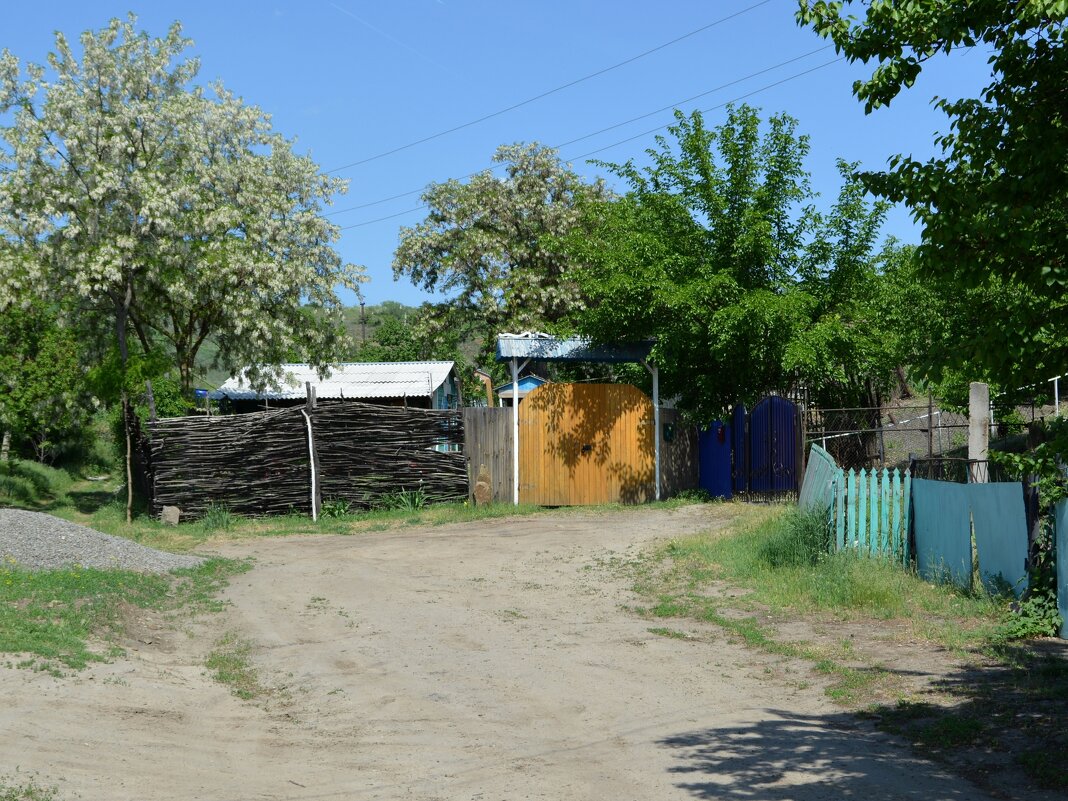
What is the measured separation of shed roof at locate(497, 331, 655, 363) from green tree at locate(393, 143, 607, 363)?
14203mm

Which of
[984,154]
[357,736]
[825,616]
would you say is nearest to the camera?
[984,154]

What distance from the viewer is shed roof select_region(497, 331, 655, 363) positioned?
20844 millimetres

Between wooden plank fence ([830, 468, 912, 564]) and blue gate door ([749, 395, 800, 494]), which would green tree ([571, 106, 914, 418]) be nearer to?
blue gate door ([749, 395, 800, 494])

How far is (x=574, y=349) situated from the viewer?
2105 centimetres

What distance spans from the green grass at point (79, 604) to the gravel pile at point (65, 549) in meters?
0.34

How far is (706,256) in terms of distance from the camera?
20.7 meters

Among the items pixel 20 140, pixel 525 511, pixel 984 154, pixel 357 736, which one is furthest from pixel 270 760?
pixel 20 140

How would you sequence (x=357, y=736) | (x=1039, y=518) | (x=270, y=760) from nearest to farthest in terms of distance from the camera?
(x=270, y=760) < (x=357, y=736) < (x=1039, y=518)

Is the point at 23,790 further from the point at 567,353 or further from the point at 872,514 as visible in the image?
the point at 567,353

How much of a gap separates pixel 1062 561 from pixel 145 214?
18309mm

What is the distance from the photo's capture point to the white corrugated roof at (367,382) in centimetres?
3416

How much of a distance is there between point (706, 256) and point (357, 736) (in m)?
15.2

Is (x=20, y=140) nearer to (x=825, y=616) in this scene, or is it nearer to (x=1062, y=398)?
(x=825, y=616)

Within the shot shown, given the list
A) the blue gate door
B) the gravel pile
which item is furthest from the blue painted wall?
the gravel pile
